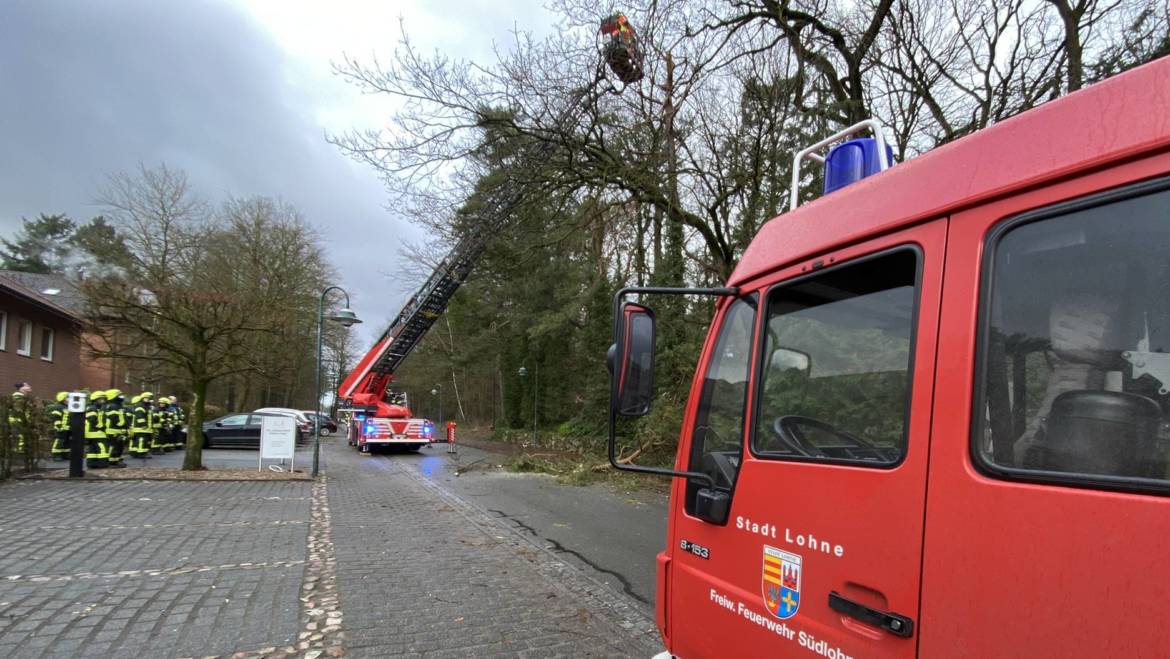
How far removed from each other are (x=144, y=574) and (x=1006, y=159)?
6.57 meters

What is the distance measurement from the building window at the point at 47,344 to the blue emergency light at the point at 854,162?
29095 millimetres

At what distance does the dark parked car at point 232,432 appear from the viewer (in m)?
21.5

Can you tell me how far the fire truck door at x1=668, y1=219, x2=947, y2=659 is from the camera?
5.58 ft

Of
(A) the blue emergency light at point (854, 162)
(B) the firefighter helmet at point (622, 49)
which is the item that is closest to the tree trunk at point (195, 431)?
(B) the firefighter helmet at point (622, 49)

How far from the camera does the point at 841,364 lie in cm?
204

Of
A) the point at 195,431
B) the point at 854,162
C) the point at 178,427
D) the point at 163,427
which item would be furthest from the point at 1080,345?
the point at 178,427

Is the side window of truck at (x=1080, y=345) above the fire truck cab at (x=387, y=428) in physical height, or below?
above

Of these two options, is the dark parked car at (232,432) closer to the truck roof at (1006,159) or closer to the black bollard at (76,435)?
the black bollard at (76,435)

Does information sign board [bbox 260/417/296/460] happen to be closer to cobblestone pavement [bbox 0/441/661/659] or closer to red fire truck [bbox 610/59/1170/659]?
cobblestone pavement [bbox 0/441/661/659]

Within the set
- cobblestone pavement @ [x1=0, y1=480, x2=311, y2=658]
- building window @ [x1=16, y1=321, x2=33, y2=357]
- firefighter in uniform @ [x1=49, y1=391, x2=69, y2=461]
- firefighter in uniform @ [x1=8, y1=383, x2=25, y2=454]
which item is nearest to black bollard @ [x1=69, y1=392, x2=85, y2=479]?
firefighter in uniform @ [x1=8, y1=383, x2=25, y2=454]

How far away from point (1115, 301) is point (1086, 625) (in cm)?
67

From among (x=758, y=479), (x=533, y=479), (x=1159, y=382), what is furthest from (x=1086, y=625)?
(x=533, y=479)

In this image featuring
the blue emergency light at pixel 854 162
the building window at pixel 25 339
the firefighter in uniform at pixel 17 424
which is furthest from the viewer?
the building window at pixel 25 339

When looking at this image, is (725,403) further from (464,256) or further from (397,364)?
(397,364)
